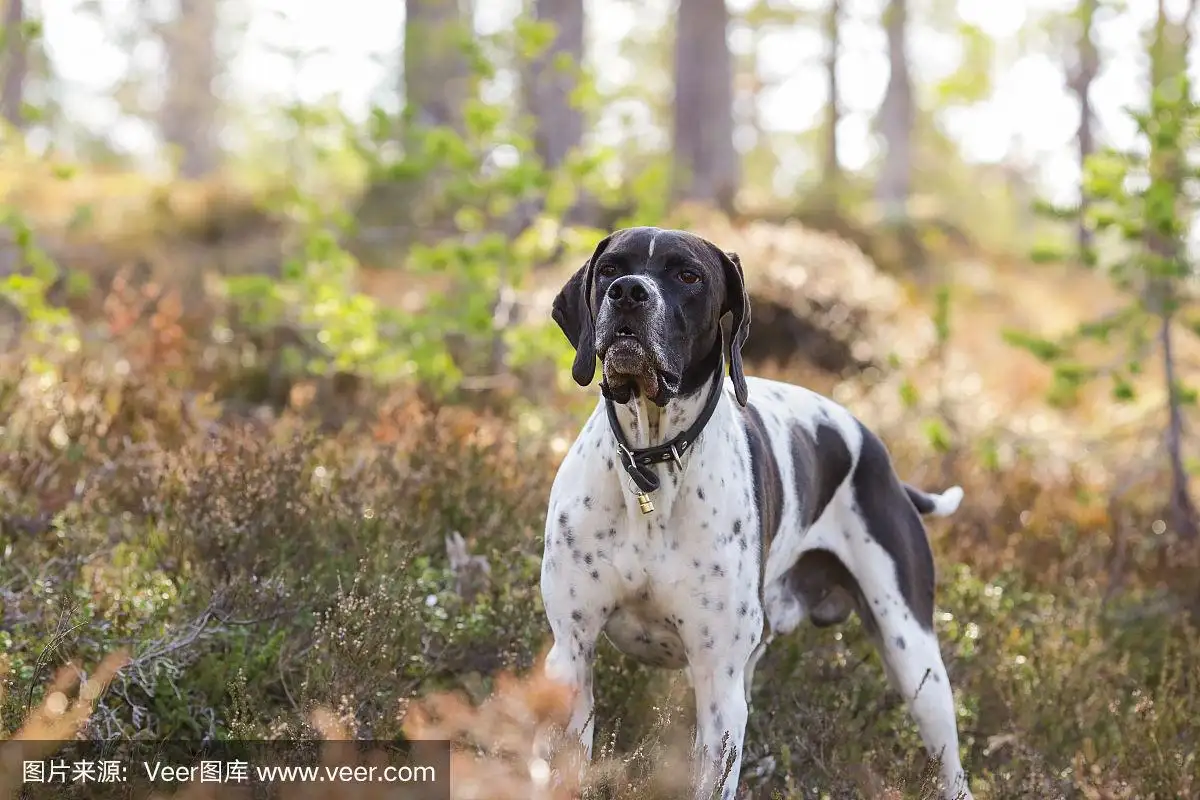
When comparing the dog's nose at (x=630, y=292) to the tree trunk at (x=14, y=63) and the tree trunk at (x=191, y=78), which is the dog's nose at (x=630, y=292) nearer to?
the tree trunk at (x=14, y=63)

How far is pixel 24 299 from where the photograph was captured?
20.4 ft

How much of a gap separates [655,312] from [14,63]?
10951 millimetres

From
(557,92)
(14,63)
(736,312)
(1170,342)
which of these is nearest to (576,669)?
(736,312)

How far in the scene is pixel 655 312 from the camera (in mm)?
3164

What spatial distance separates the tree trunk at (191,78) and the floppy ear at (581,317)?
23.9m

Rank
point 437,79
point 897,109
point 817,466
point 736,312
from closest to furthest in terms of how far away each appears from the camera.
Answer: point 736,312 → point 817,466 → point 437,79 → point 897,109

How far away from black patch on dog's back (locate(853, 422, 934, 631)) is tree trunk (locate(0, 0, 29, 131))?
175 inches

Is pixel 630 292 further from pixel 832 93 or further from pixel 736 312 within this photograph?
pixel 832 93

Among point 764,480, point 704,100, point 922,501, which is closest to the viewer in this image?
point 764,480

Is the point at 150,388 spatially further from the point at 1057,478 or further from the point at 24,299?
the point at 1057,478

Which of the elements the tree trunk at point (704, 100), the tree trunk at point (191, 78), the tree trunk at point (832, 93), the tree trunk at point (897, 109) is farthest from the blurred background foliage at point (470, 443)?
the tree trunk at point (191, 78)

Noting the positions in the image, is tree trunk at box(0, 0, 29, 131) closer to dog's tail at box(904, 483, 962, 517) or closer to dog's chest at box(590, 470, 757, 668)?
dog's chest at box(590, 470, 757, 668)

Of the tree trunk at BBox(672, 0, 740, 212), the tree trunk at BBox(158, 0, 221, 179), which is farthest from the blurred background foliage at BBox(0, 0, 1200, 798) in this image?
the tree trunk at BBox(158, 0, 221, 179)

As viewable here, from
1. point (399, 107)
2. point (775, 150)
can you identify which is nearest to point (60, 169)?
point (399, 107)
